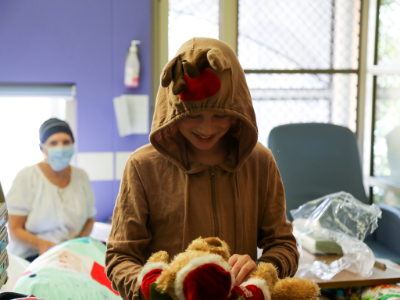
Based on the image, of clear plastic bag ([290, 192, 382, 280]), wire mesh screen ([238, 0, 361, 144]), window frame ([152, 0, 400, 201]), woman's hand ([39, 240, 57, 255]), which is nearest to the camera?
clear plastic bag ([290, 192, 382, 280])

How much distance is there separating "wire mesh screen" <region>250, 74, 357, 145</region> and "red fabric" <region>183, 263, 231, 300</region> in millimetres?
2451

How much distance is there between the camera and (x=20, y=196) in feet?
7.45

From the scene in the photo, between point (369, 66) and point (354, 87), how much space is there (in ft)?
0.62

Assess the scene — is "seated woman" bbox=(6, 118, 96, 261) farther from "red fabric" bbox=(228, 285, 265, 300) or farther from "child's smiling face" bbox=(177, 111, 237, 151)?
"red fabric" bbox=(228, 285, 265, 300)

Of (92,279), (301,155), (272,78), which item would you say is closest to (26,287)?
(92,279)

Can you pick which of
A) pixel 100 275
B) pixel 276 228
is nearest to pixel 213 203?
pixel 276 228

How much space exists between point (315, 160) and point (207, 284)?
6.27 ft

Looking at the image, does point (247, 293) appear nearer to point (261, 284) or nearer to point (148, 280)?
point (261, 284)

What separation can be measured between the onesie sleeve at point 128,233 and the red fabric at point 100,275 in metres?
0.79

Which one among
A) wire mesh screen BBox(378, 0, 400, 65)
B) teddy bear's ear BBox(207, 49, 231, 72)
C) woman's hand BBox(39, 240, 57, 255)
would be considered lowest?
woman's hand BBox(39, 240, 57, 255)

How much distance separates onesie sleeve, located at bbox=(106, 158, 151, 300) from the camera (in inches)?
37.4

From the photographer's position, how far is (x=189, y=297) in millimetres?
633

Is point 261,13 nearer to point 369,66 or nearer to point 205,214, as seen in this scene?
point 369,66

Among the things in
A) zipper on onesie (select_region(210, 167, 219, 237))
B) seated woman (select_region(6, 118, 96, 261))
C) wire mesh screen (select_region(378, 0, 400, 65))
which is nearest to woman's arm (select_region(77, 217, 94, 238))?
seated woman (select_region(6, 118, 96, 261))
